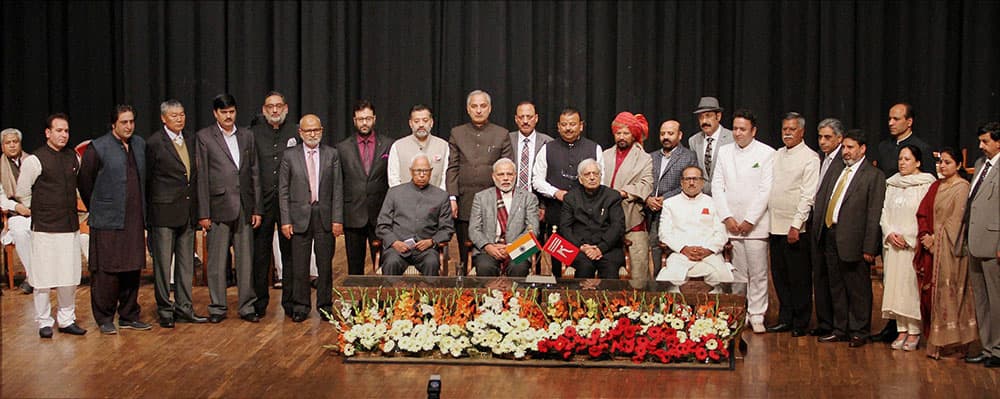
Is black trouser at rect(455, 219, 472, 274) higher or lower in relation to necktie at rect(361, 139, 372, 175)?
lower

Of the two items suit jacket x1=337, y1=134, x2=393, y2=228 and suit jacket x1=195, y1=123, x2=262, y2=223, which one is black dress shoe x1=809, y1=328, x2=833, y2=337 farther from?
suit jacket x1=195, y1=123, x2=262, y2=223

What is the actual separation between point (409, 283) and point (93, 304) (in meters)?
1.99

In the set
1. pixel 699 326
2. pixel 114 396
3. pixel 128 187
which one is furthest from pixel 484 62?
pixel 114 396

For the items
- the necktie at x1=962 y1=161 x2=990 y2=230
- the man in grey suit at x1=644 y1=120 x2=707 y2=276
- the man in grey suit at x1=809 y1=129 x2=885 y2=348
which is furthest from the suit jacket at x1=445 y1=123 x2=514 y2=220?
the necktie at x1=962 y1=161 x2=990 y2=230

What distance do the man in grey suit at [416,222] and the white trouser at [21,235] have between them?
2.72 meters

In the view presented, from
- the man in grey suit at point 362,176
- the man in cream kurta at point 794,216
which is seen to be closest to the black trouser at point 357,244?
the man in grey suit at point 362,176

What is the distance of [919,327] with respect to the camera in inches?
249

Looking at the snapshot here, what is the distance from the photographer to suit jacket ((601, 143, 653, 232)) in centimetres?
699

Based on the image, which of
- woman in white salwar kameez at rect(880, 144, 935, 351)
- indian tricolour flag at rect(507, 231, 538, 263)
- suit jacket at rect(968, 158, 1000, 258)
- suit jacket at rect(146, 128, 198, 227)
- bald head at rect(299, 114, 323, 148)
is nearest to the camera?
suit jacket at rect(968, 158, 1000, 258)

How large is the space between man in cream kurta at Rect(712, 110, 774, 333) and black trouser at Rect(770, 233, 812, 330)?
0.31ft

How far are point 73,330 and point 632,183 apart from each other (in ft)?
11.3

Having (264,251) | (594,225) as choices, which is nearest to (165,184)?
(264,251)

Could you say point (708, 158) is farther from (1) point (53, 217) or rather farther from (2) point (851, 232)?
(1) point (53, 217)

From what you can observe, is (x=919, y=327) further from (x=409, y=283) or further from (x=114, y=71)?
(x=114, y=71)
